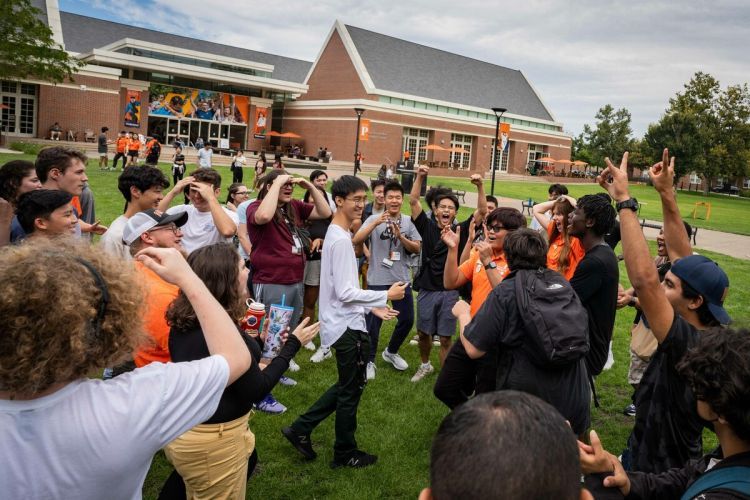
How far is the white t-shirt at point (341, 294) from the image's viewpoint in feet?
14.1

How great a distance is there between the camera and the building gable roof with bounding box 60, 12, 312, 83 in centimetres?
4819

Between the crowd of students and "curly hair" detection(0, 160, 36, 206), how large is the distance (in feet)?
0.05

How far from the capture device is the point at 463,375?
4.11 metres

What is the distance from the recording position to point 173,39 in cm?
5362

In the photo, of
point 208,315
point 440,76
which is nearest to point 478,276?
point 208,315

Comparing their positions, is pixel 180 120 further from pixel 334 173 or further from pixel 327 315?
pixel 327 315

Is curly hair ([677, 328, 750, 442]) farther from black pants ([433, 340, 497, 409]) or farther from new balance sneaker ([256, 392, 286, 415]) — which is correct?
new balance sneaker ([256, 392, 286, 415])

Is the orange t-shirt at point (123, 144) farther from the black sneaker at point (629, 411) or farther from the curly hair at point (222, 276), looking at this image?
the curly hair at point (222, 276)

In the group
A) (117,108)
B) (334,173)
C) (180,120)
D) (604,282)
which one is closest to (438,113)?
(334,173)

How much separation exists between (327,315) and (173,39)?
56.7 metres

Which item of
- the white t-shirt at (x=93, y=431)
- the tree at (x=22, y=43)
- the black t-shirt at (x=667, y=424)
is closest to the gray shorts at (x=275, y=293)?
the black t-shirt at (x=667, y=424)

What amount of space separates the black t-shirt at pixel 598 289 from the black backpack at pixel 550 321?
3.23ft

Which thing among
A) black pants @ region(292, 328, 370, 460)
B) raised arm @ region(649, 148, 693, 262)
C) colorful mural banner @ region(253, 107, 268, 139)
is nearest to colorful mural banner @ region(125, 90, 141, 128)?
colorful mural banner @ region(253, 107, 268, 139)

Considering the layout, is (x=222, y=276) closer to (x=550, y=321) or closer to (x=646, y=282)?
(x=550, y=321)
